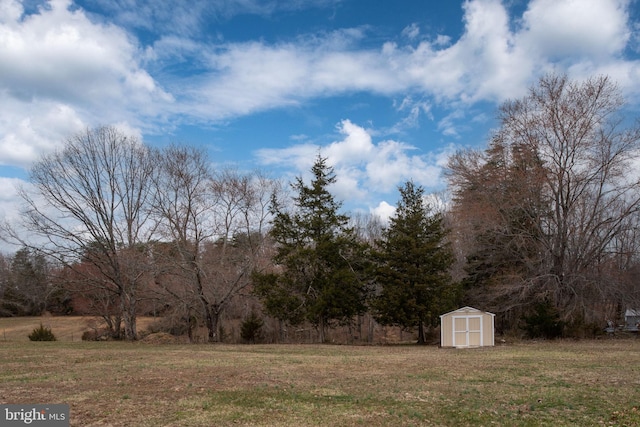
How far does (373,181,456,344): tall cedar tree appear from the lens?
963 inches

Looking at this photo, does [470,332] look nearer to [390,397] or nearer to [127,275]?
[390,397]

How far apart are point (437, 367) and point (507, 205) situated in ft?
50.0

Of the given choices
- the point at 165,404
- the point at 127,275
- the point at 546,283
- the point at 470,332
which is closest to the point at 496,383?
the point at 165,404

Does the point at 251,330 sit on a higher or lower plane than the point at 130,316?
lower

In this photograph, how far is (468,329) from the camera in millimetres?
21406

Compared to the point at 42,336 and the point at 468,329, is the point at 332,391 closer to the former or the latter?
the point at 468,329

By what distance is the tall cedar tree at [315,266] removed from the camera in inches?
1012

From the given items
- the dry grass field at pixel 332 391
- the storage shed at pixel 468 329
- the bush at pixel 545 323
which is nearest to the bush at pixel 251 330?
the storage shed at pixel 468 329

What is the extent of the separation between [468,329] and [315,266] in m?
8.59

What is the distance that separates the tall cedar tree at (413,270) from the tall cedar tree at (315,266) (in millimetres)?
1582

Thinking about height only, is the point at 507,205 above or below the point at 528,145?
below

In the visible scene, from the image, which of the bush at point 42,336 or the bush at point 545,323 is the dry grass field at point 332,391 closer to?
the bush at point 545,323

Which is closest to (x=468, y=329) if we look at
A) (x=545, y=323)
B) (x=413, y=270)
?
(x=413, y=270)

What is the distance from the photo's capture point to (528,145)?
25500 mm
